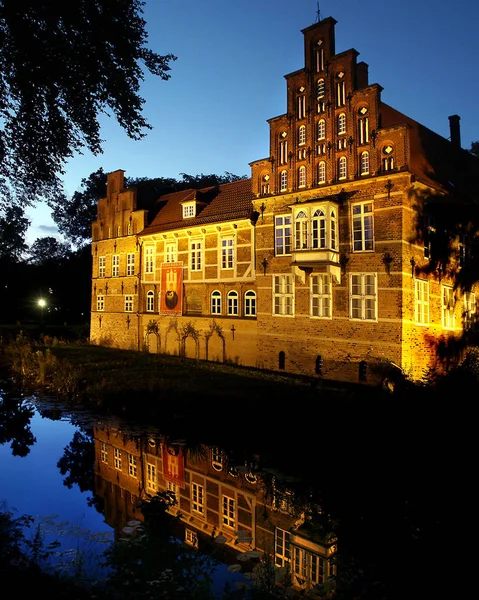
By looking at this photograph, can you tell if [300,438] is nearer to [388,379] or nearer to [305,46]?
[388,379]

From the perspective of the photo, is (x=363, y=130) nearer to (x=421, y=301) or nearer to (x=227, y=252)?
(x=421, y=301)

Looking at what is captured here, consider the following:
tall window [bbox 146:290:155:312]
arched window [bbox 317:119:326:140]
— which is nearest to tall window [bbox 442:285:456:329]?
arched window [bbox 317:119:326:140]

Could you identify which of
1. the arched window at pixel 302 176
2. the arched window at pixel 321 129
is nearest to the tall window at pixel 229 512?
the arched window at pixel 302 176

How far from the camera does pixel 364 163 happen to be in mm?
17047

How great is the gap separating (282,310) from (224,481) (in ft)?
37.5

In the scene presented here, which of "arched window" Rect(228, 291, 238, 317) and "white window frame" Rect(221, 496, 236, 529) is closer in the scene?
"white window frame" Rect(221, 496, 236, 529)

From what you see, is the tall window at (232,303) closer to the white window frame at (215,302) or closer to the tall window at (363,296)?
the white window frame at (215,302)

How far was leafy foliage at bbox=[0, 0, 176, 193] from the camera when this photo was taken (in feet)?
26.7

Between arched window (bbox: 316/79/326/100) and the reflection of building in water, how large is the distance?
14.5 metres

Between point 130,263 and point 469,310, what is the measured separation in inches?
747

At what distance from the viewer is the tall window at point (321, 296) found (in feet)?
58.6

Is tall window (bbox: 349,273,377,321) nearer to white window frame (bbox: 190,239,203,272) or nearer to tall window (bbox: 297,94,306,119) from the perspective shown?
tall window (bbox: 297,94,306,119)

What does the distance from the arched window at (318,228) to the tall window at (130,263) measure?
14158 millimetres

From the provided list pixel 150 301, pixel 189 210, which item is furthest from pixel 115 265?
pixel 189 210
